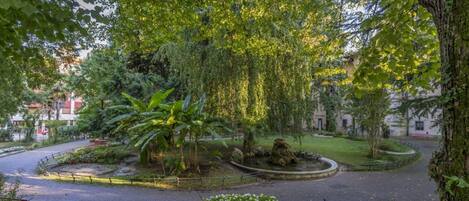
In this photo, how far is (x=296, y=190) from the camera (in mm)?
13312

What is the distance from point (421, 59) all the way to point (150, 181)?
11.3m

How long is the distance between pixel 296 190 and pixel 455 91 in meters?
11.2

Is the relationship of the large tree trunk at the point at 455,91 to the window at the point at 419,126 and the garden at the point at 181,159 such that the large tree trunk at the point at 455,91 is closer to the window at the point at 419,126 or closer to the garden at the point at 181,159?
the garden at the point at 181,159

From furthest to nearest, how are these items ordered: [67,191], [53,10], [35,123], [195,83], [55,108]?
[55,108]
[35,123]
[195,83]
[67,191]
[53,10]

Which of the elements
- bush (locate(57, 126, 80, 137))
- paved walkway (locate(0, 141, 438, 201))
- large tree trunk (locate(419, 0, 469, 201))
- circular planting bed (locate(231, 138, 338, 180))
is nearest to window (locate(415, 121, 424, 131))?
circular planting bed (locate(231, 138, 338, 180))

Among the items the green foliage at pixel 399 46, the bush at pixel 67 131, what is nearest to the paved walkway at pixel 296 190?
the green foliage at pixel 399 46

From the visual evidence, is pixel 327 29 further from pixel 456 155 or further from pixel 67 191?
Answer: pixel 67 191

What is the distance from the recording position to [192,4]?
20.0ft

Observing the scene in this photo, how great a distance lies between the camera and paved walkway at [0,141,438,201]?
39.0 feet

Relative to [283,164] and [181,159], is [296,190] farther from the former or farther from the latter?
[181,159]

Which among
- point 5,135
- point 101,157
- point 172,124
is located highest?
point 172,124

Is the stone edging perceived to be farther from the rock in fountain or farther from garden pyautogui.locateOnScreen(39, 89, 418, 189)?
the rock in fountain

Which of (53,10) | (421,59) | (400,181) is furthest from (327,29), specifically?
(400,181)

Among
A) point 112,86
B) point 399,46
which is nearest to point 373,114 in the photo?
point 112,86
